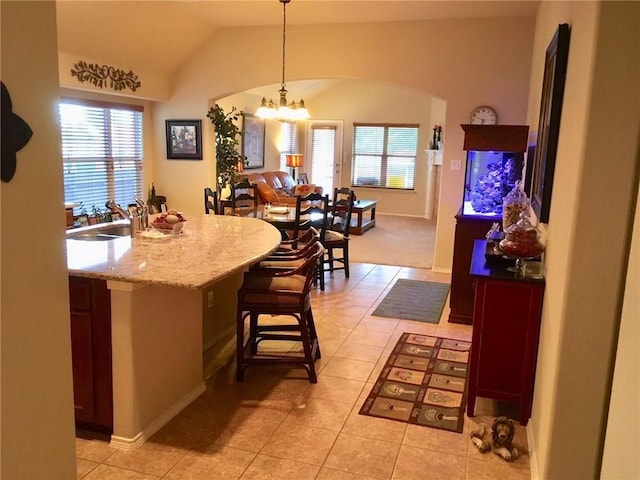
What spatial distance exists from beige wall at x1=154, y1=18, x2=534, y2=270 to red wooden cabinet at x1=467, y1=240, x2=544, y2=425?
143 inches

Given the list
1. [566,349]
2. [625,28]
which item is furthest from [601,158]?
[566,349]

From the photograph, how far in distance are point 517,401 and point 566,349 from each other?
101 cm

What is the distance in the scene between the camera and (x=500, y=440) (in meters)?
2.70

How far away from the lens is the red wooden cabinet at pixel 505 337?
2.86 meters

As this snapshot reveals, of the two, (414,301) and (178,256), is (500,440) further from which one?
(414,301)

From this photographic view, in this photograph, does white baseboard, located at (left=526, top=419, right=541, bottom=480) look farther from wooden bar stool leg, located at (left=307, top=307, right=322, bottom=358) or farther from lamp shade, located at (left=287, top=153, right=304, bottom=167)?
lamp shade, located at (left=287, top=153, right=304, bottom=167)

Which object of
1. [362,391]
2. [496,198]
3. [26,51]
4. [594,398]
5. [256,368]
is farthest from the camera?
[496,198]

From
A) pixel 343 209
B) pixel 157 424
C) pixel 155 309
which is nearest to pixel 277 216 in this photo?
pixel 343 209

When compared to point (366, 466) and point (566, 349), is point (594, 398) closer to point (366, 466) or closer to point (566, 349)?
point (566, 349)

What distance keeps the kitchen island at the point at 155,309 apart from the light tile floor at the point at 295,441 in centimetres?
12

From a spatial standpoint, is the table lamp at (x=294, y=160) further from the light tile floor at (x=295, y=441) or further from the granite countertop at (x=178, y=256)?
the light tile floor at (x=295, y=441)

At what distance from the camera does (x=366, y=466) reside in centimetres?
256

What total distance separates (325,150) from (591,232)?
404 inches

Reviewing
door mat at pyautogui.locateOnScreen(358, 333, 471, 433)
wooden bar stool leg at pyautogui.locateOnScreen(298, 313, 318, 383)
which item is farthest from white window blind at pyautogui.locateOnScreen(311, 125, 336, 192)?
wooden bar stool leg at pyautogui.locateOnScreen(298, 313, 318, 383)
